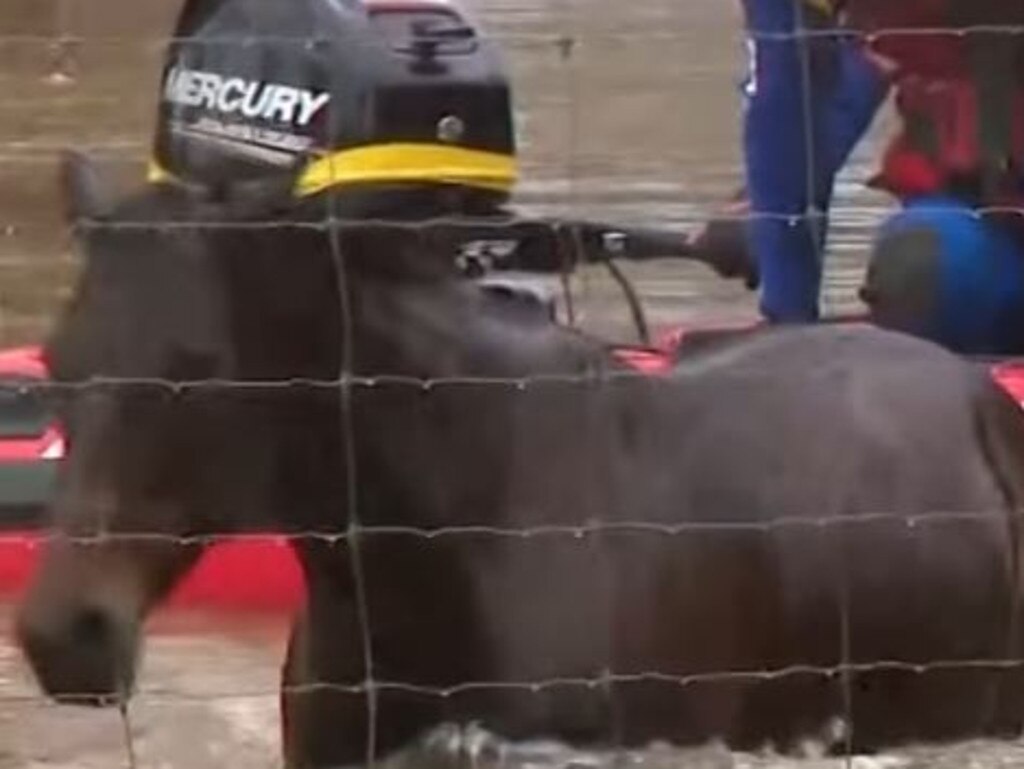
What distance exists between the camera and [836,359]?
3656mm

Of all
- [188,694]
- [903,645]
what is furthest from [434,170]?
[188,694]

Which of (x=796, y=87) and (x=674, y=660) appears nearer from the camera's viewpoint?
(x=674, y=660)

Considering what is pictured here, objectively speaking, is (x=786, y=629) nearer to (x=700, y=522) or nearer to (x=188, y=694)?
(x=700, y=522)

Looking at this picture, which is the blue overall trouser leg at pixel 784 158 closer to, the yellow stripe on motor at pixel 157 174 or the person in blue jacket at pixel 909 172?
the person in blue jacket at pixel 909 172

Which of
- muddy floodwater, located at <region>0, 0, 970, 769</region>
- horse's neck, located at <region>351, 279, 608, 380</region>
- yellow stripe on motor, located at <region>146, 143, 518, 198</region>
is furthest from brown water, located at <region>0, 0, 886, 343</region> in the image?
horse's neck, located at <region>351, 279, 608, 380</region>

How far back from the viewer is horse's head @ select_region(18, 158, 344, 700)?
2.92 metres

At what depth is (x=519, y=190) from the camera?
4.92 m

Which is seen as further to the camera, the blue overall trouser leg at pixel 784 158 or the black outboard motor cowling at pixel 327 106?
the blue overall trouser leg at pixel 784 158

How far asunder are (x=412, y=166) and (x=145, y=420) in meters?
0.50

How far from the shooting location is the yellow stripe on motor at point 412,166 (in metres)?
3.16

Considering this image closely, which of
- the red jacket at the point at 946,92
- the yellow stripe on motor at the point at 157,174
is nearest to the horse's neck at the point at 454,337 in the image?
the yellow stripe on motor at the point at 157,174

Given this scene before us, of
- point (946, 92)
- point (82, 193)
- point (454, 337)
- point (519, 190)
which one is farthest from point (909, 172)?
point (82, 193)

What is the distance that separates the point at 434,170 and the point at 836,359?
54 centimetres

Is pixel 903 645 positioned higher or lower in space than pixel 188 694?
higher
